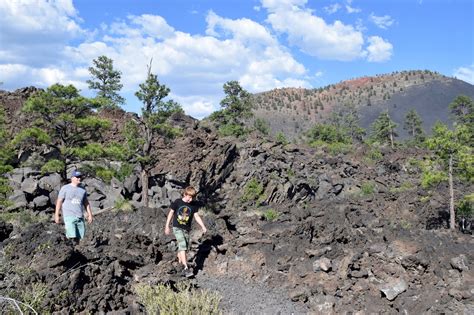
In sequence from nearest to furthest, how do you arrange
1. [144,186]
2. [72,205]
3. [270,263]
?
[72,205] → [270,263] → [144,186]

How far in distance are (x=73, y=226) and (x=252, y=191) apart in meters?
15.8

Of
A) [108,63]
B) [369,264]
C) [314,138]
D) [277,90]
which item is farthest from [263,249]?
[277,90]

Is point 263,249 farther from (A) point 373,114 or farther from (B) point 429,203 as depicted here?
(A) point 373,114

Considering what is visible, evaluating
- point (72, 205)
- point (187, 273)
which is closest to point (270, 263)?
point (187, 273)

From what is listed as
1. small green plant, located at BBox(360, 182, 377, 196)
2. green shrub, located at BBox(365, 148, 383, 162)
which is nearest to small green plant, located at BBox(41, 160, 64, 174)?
small green plant, located at BBox(360, 182, 377, 196)

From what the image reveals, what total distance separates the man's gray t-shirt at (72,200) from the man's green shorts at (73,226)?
8cm

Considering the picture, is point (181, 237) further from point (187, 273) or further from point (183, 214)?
point (187, 273)

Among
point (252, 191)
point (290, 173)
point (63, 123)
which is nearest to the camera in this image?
point (63, 123)

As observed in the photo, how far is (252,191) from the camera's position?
75.9 ft

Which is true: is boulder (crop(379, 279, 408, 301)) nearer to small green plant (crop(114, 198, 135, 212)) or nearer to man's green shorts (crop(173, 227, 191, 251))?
man's green shorts (crop(173, 227, 191, 251))

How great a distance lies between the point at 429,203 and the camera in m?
18.5

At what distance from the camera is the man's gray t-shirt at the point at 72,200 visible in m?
7.72

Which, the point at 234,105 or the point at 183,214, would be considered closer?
the point at 183,214

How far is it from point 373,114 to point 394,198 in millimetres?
68359
